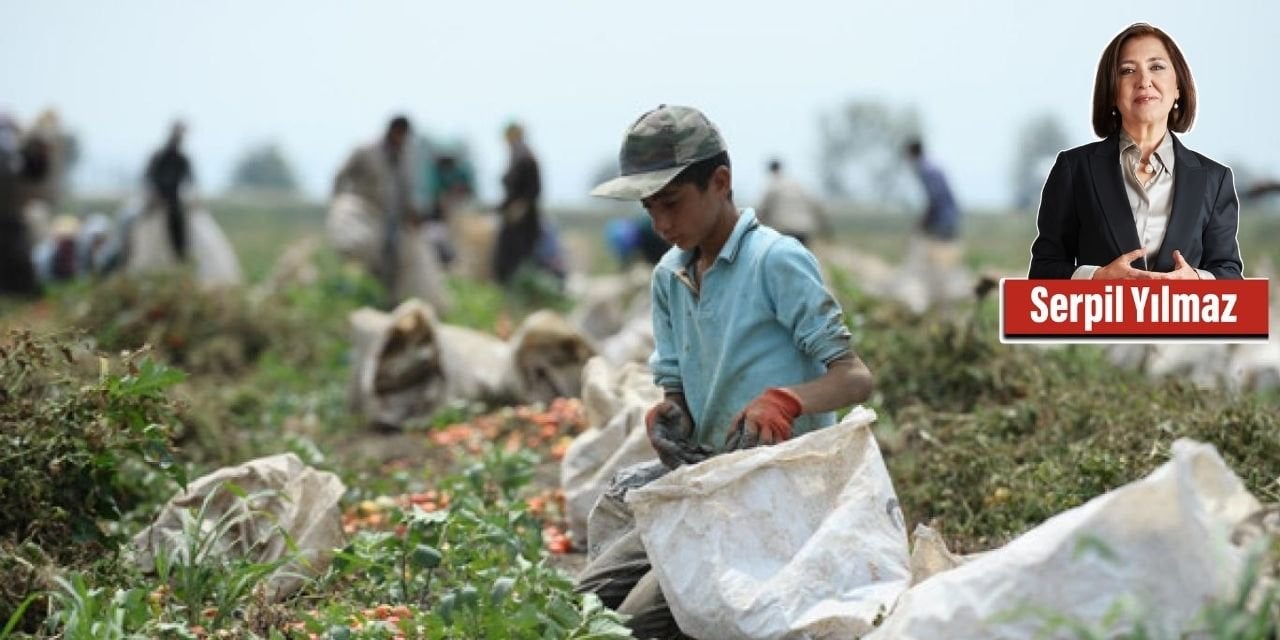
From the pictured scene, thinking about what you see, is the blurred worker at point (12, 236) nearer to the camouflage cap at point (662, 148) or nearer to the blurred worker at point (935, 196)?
the blurred worker at point (935, 196)

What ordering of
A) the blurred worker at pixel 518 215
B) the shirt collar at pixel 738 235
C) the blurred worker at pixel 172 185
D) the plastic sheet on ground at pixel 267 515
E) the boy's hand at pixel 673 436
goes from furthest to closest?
the blurred worker at pixel 518 215
the blurred worker at pixel 172 185
the plastic sheet on ground at pixel 267 515
the boy's hand at pixel 673 436
the shirt collar at pixel 738 235

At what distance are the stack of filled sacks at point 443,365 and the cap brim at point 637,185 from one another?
413 cm

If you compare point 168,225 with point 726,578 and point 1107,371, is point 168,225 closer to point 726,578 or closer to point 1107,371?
point 1107,371

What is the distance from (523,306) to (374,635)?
10.2 m

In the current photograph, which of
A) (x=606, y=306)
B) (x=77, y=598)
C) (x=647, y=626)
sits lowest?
(x=606, y=306)

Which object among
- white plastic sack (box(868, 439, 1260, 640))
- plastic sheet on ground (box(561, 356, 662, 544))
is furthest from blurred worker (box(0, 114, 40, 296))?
white plastic sack (box(868, 439, 1260, 640))

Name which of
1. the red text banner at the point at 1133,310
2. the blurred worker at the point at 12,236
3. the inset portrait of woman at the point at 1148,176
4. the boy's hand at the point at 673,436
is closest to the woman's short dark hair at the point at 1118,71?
the inset portrait of woman at the point at 1148,176

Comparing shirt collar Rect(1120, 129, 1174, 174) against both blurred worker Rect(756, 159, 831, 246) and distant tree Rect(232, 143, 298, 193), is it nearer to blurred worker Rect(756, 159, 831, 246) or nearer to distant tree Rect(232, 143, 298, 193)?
blurred worker Rect(756, 159, 831, 246)

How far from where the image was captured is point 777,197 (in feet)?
46.5

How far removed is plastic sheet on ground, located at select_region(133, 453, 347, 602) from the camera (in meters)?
4.68

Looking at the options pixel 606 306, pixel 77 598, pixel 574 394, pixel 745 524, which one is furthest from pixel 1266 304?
pixel 606 306

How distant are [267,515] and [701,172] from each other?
155cm

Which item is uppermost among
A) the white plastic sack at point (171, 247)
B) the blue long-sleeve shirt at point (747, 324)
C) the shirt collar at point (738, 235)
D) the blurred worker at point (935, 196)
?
the shirt collar at point (738, 235)

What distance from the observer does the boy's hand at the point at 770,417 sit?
12.4 feet
